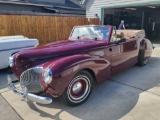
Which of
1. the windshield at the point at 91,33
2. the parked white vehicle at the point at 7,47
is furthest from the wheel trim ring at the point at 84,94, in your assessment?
the parked white vehicle at the point at 7,47

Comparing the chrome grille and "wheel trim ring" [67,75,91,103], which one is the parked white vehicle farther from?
"wheel trim ring" [67,75,91,103]

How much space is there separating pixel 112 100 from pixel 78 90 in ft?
2.57

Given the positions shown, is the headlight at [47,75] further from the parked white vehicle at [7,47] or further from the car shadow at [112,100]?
the parked white vehicle at [7,47]

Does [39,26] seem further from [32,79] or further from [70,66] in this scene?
[70,66]

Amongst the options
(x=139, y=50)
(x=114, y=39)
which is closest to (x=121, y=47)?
(x=114, y=39)

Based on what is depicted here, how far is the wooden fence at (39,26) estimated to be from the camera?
7628mm

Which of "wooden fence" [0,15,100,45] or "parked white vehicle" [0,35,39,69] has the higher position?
"wooden fence" [0,15,100,45]

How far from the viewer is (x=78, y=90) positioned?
3.31 metres

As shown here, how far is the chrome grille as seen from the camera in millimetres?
2942

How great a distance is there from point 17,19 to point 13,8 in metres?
7.07

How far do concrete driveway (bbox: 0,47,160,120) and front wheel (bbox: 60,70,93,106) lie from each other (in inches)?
5.3

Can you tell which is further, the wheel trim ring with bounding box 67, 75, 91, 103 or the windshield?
the windshield

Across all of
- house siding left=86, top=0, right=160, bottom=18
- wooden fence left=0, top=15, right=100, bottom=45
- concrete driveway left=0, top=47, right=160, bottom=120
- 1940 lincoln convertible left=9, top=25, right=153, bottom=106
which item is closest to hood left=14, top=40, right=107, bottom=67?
1940 lincoln convertible left=9, top=25, right=153, bottom=106

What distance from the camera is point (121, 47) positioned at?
4531 mm
